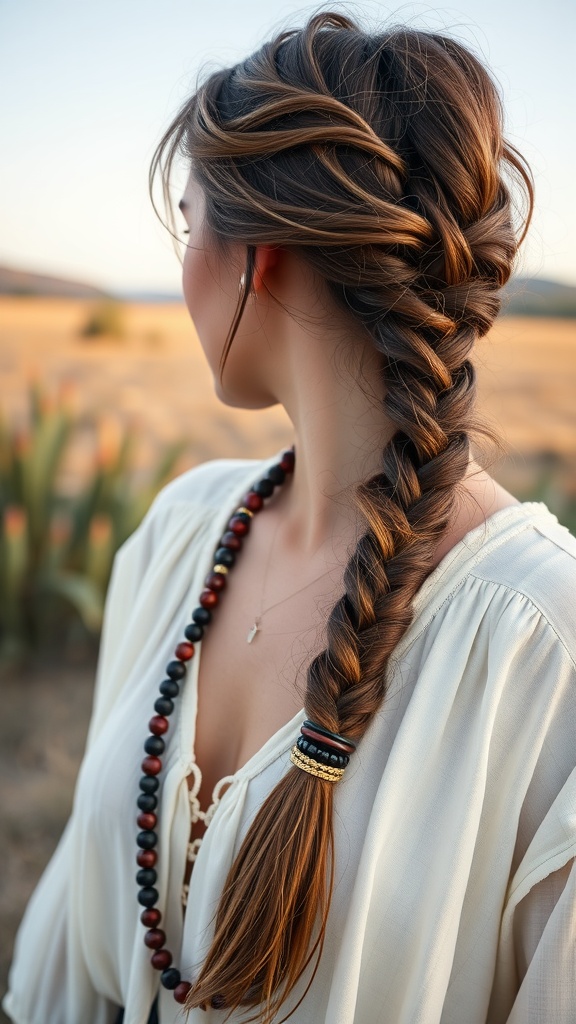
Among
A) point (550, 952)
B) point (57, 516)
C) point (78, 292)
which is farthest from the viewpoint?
point (78, 292)

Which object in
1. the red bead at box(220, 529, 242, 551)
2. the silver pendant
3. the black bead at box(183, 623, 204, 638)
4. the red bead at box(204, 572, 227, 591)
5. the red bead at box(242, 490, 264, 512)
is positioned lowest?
the black bead at box(183, 623, 204, 638)

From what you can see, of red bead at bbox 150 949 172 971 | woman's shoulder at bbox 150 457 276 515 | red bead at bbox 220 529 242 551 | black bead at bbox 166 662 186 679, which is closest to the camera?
red bead at bbox 150 949 172 971

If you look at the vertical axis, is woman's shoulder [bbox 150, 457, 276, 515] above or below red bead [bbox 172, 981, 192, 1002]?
above

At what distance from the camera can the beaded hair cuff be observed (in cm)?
87

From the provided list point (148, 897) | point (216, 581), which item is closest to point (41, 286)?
point (216, 581)

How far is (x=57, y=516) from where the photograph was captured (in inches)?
117

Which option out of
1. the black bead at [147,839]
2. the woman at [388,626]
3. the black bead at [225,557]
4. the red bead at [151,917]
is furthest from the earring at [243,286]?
the red bead at [151,917]

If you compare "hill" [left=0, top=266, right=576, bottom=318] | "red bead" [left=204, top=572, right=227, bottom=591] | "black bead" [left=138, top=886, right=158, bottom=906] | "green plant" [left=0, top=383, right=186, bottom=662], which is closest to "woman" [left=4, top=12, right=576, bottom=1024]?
"black bead" [left=138, top=886, right=158, bottom=906]

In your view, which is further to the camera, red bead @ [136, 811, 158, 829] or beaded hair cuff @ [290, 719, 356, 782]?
red bead @ [136, 811, 158, 829]

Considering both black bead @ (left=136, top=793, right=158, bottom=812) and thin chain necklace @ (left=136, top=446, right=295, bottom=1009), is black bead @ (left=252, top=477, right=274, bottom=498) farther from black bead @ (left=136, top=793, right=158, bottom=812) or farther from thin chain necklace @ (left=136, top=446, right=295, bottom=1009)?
black bead @ (left=136, top=793, right=158, bottom=812)

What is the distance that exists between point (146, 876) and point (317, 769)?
370 millimetres

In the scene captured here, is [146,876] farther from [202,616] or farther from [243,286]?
[243,286]

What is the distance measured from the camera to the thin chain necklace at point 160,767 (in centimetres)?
104

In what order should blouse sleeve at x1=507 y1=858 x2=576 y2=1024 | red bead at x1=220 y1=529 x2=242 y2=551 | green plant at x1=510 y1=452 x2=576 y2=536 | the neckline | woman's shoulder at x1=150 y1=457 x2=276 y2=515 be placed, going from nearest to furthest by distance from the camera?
blouse sleeve at x1=507 y1=858 x2=576 y2=1024
the neckline
red bead at x1=220 y1=529 x2=242 y2=551
woman's shoulder at x1=150 y1=457 x2=276 y2=515
green plant at x1=510 y1=452 x2=576 y2=536
